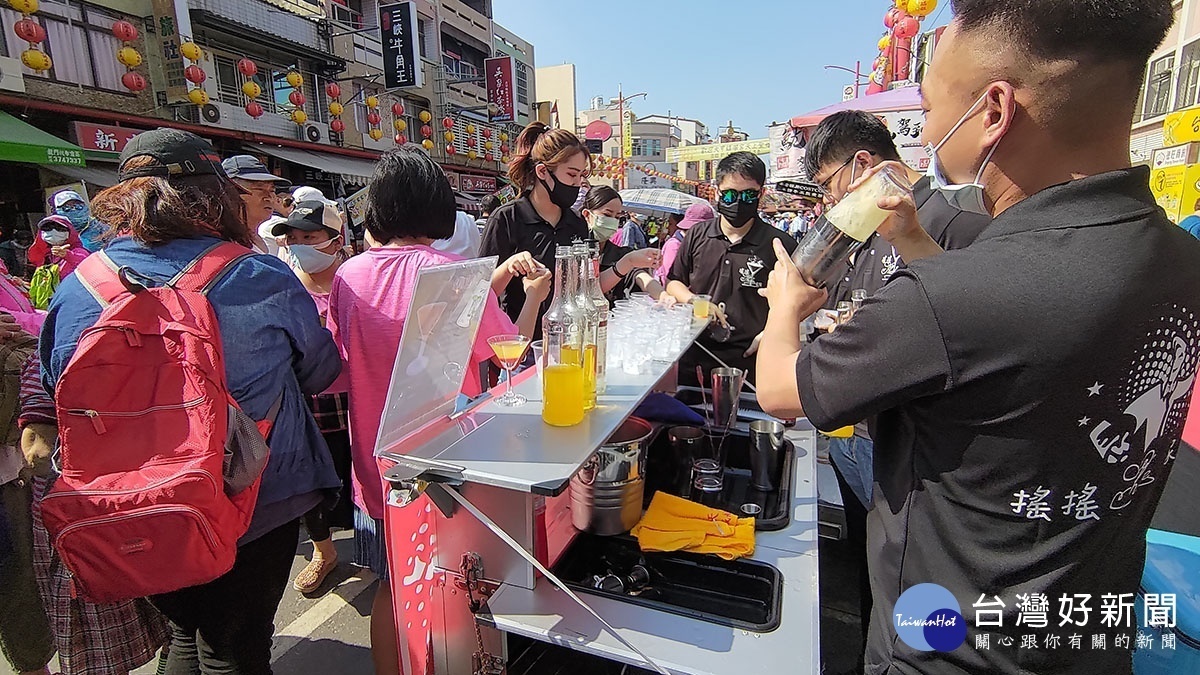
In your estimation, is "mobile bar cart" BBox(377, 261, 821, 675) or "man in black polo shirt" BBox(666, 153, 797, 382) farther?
"man in black polo shirt" BBox(666, 153, 797, 382)

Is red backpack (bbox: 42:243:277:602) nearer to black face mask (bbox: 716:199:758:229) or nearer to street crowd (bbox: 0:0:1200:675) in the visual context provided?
street crowd (bbox: 0:0:1200:675)

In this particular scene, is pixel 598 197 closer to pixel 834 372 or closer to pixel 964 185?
pixel 964 185

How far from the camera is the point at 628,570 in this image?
5.28ft

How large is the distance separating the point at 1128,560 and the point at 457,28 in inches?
1102

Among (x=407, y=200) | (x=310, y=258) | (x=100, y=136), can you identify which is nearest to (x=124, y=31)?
(x=100, y=136)

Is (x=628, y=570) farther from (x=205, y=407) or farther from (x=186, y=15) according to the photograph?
(x=186, y=15)

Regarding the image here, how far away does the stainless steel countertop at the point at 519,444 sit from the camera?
1.25m

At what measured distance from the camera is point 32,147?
27.8 feet

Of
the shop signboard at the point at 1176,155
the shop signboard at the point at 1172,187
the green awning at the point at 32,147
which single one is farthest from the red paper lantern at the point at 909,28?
the green awning at the point at 32,147

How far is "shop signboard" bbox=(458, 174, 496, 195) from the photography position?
22542 millimetres

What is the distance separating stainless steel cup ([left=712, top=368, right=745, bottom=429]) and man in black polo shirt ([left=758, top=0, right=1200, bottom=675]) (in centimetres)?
125

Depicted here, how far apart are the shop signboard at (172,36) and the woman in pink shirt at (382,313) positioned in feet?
42.6

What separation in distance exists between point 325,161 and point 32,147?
21.6 ft

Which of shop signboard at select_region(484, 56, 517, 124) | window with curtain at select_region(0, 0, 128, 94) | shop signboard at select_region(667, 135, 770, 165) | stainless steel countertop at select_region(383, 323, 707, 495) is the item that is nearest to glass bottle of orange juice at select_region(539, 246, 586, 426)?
stainless steel countertop at select_region(383, 323, 707, 495)
